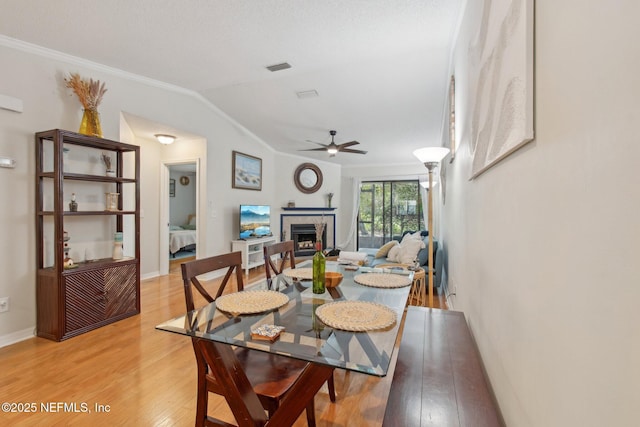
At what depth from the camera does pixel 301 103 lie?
418 centimetres

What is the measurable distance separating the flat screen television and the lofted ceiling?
5.82ft

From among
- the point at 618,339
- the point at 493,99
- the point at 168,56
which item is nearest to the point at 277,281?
the point at 493,99

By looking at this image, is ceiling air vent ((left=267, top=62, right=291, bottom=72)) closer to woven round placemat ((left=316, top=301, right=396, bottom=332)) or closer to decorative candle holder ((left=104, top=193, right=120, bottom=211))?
decorative candle holder ((left=104, top=193, right=120, bottom=211))

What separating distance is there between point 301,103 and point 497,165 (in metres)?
3.51

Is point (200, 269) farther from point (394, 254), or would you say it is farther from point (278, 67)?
point (394, 254)

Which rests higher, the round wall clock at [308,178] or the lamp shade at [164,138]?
the lamp shade at [164,138]

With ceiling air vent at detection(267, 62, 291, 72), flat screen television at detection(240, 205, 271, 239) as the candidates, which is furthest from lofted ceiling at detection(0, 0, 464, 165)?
flat screen television at detection(240, 205, 271, 239)

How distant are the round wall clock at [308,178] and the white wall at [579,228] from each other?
20.4 feet

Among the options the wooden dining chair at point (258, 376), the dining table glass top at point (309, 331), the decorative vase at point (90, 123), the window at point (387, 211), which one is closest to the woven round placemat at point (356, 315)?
the dining table glass top at point (309, 331)

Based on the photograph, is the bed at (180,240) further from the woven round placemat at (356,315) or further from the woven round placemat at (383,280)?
the woven round placemat at (356,315)

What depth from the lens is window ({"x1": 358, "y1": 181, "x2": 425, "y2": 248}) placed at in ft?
24.5

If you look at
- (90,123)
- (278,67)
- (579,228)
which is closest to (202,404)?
(579,228)

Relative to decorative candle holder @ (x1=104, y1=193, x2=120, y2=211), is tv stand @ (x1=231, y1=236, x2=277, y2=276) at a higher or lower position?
lower

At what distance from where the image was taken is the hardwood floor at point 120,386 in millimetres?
1642
